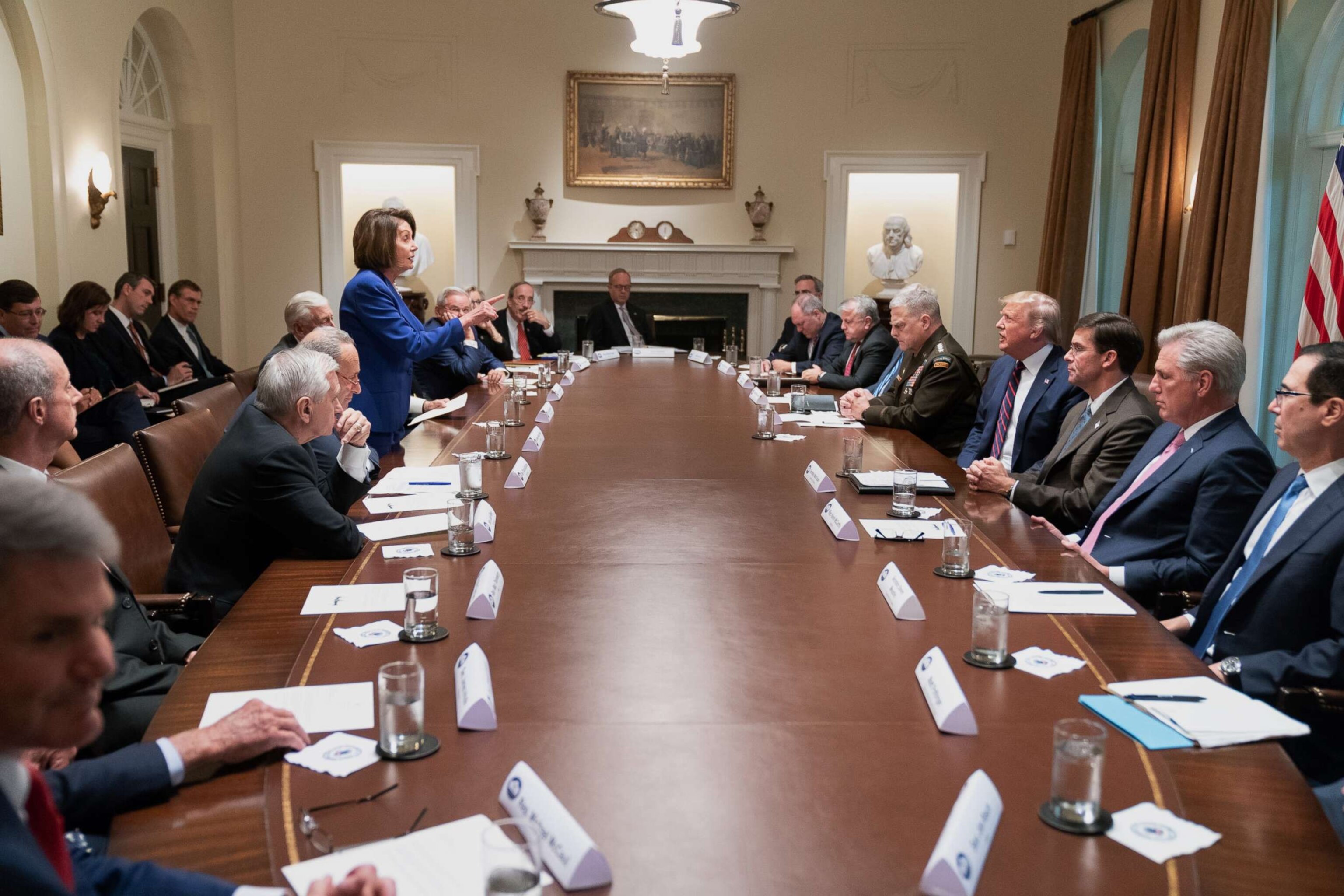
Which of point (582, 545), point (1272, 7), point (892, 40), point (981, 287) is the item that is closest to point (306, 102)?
point (892, 40)

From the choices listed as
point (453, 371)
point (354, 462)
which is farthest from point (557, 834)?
point (453, 371)

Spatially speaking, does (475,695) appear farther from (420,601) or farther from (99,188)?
(99,188)

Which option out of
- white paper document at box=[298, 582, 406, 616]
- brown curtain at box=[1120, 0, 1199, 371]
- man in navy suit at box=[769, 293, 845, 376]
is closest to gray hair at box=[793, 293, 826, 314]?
man in navy suit at box=[769, 293, 845, 376]

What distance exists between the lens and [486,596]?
7.50ft

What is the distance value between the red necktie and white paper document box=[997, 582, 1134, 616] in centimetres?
178

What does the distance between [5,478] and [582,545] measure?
1.84m

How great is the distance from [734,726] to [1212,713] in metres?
0.80

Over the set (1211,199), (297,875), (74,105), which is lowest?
(297,875)

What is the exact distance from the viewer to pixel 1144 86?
8047 millimetres

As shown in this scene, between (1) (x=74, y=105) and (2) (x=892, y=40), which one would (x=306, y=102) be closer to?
(1) (x=74, y=105)

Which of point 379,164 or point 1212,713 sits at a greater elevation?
point 379,164

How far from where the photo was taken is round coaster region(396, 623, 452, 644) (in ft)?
7.08

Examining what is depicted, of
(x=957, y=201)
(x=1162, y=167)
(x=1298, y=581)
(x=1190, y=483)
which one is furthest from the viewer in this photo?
(x=957, y=201)

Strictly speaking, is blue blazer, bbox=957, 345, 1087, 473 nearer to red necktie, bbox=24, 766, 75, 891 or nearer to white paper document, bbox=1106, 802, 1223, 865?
white paper document, bbox=1106, 802, 1223, 865
